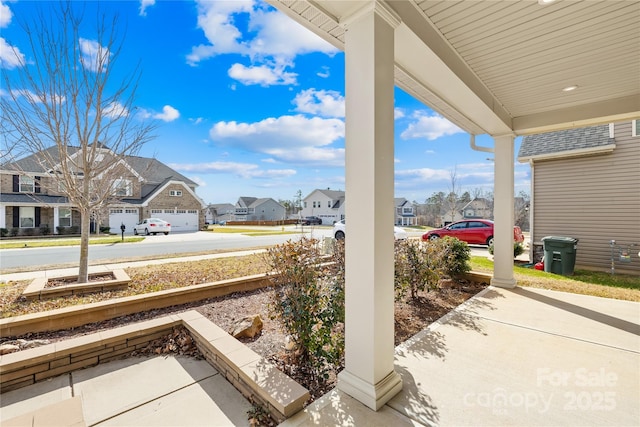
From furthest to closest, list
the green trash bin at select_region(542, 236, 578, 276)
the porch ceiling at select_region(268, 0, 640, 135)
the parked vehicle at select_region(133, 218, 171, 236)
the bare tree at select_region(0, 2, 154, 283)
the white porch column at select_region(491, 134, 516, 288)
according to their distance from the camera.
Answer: the parked vehicle at select_region(133, 218, 171, 236)
the green trash bin at select_region(542, 236, 578, 276)
the white porch column at select_region(491, 134, 516, 288)
the bare tree at select_region(0, 2, 154, 283)
the porch ceiling at select_region(268, 0, 640, 135)

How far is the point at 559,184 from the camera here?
7.82 m

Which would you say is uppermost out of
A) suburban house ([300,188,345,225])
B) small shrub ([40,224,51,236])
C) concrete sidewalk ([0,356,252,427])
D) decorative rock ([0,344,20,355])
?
suburban house ([300,188,345,225])

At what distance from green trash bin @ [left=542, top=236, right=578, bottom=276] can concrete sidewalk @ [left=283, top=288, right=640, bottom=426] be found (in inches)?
126

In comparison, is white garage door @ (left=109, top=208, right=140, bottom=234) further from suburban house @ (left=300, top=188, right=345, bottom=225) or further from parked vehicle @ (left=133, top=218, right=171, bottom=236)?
suburban house @ (left=300, top=188, right=345, bottom=225)

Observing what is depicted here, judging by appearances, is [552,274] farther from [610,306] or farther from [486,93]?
[486,93]

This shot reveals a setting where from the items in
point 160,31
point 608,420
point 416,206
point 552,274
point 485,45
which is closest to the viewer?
point 608,420

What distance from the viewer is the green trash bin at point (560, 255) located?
6.55 metres

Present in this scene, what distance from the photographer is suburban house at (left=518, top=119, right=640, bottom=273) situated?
6.77 m

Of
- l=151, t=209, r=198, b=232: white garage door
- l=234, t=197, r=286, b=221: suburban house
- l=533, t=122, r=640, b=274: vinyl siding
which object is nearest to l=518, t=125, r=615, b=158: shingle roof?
l=533, t=122, r=640, b=274: vinyl siding

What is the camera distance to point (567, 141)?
301 inches

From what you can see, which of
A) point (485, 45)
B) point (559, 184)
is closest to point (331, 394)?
point (485, 45)

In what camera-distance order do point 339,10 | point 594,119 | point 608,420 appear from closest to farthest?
point 608,420 < point 339,10 < point 594,119

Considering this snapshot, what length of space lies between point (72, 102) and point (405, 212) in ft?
133

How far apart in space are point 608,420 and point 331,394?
189 centimetres
